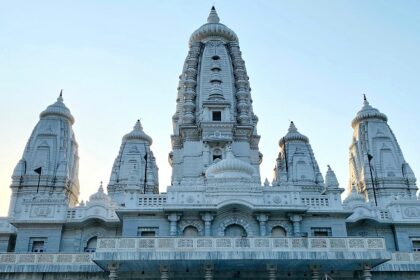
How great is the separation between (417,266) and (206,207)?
14553 millimetres

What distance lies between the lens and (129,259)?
25422 millimetres

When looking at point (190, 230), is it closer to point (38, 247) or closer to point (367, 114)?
point (38, 247)

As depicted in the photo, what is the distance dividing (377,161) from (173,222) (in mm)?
32848

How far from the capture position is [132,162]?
55688mm

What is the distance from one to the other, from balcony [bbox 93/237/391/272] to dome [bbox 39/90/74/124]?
110ft

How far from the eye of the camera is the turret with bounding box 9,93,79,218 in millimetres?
51375

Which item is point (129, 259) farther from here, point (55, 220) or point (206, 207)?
point (55, 220)

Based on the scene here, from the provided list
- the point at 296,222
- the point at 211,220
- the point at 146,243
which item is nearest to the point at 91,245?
the point at 146,243

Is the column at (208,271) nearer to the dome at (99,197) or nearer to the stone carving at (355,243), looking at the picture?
the stone carving at (355,243)

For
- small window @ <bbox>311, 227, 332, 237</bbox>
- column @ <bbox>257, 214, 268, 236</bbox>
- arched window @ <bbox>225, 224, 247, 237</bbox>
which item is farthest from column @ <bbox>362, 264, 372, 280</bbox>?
arched window @ <bbox>225, 224, 247, 237</bbox>

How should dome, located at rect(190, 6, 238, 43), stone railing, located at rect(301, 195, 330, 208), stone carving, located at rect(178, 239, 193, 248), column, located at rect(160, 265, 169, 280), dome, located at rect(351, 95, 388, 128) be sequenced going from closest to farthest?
column, located at rect(160, 265, 169, 280)
stone carving, located at rect(178, 239, 193, 248)
stone railing, located at rect(301, 195, 330, 208)
dome, located at rect(190, 6, 238, 43)
dome, located at rect(351, 95, 388, 128)

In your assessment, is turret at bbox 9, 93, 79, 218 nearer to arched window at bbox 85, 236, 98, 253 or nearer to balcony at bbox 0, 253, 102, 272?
arched window at bbox 85, 236, 98, 253

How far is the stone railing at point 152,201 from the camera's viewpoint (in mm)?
31500

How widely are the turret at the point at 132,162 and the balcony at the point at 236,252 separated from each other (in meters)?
25.5
